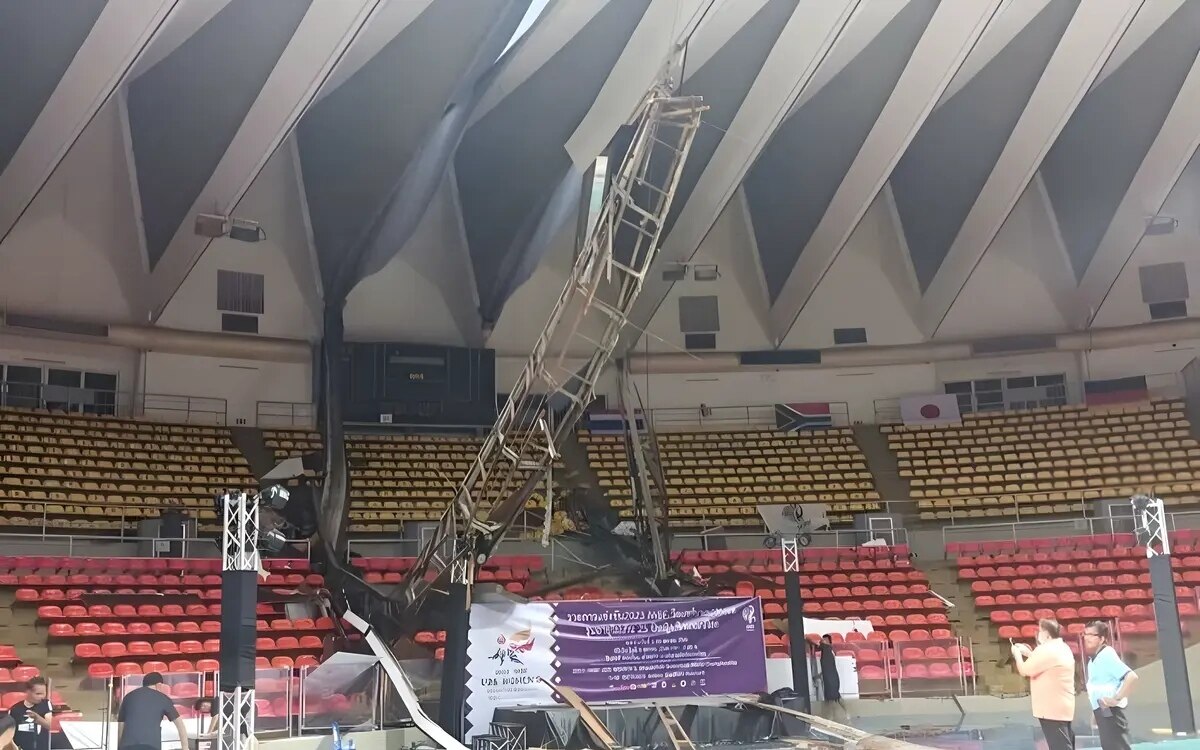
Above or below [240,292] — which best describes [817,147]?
above

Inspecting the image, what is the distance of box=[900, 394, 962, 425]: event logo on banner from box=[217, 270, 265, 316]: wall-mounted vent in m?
15.6

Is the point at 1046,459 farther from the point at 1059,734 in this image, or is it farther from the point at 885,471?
the point at 1059,734

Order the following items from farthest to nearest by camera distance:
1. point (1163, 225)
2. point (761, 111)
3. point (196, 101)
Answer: point (1163, 225), point (761, 111), point (196, 101)

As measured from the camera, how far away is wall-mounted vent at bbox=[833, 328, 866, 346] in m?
26.5

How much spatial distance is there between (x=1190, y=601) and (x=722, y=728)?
769 cm

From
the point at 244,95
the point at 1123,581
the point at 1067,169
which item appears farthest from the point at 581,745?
the point at 1067,169

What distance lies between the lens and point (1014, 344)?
1019 inches

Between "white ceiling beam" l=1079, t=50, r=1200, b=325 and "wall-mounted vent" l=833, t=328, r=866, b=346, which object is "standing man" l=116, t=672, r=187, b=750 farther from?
"white ceiling beam" l=1079, t=50, r=1200, b=325

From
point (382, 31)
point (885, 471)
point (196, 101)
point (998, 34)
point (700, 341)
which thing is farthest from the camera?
point (700, 341)

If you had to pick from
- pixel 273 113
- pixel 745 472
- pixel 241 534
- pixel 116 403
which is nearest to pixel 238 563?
pixel 241 534

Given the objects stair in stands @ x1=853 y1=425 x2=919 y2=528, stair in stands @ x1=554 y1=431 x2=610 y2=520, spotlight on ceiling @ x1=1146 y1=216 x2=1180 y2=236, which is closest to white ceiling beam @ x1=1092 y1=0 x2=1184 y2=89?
spotlight on ceiling @ x1=1146 y1=216 x2=1180 y2=236

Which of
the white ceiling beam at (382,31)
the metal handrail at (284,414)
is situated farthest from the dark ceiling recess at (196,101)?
the metal handrail at (284,414)

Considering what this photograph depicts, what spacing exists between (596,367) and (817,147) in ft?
38.4

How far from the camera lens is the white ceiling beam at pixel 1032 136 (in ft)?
62.7
